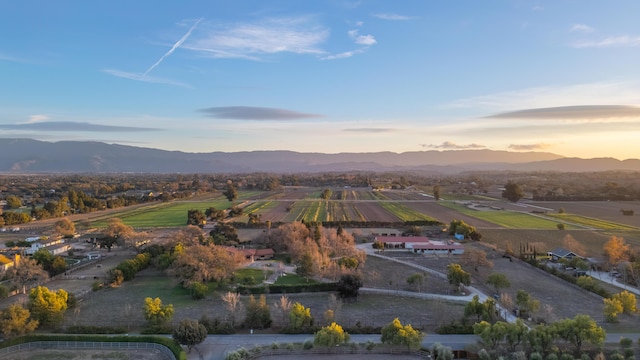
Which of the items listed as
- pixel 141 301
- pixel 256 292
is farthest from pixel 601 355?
pixel 141 301

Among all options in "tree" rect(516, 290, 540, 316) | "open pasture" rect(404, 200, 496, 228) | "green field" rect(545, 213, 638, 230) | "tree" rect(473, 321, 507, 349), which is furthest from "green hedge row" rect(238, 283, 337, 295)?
"green field" rect(545, 213, 638, 230)

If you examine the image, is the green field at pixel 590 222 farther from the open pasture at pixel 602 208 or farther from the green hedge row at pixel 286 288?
the green hedge row at pixel 286 288

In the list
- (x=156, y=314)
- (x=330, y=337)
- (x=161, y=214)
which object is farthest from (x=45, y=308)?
(x=161, y=214)

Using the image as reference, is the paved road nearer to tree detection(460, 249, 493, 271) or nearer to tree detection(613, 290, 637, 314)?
tree detection(613, 290, 637, 314)

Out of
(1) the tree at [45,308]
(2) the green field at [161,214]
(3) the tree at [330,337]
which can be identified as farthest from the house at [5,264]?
(3) the tree at [330,337]

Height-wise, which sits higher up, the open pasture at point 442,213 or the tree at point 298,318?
the open pasture at point 442,213

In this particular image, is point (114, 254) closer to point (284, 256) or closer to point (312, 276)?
point (284, 256)

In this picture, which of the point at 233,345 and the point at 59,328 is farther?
the point at 59,328
